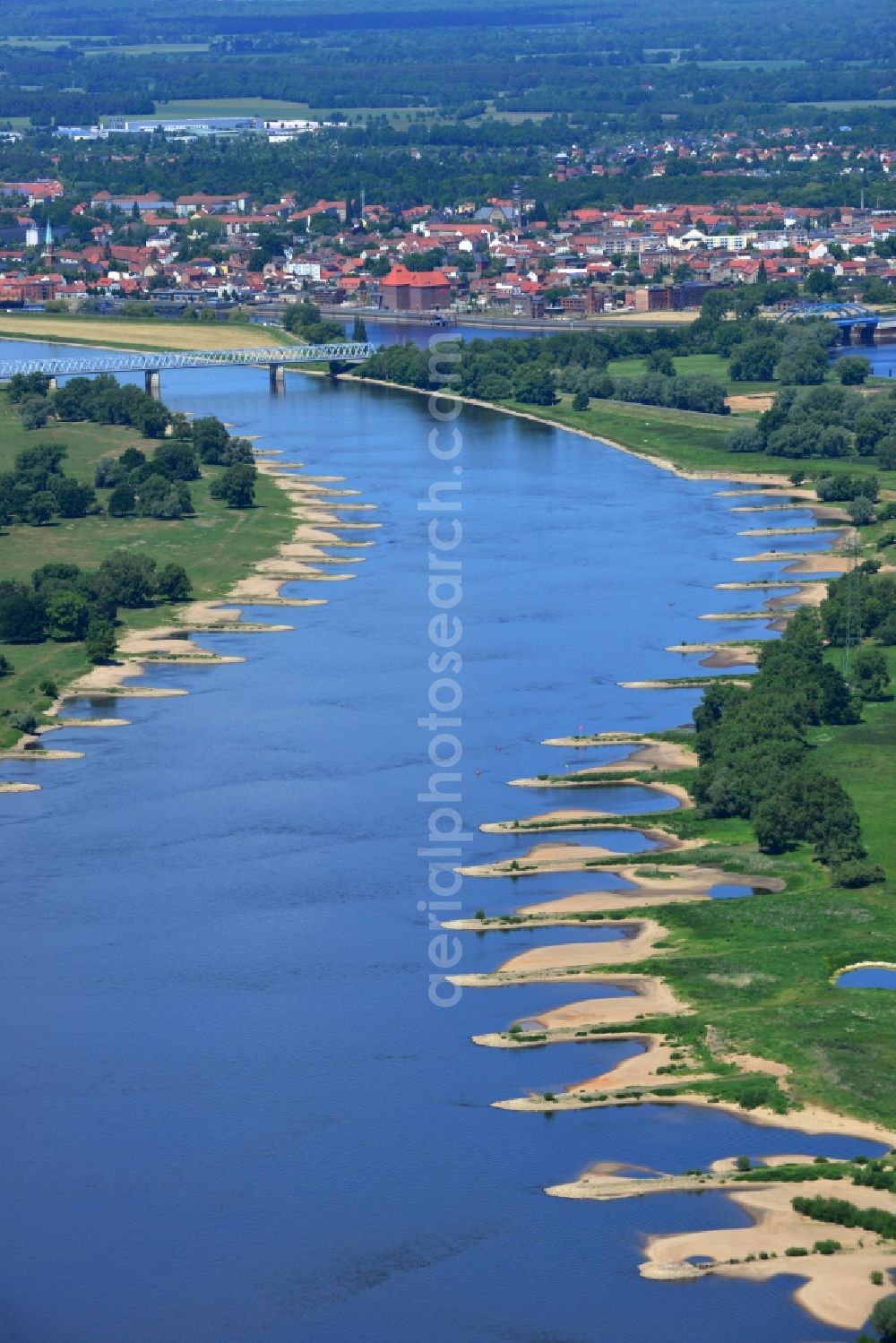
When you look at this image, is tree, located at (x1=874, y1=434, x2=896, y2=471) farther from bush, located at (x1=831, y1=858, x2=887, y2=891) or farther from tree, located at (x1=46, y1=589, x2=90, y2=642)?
bush, located at (x1=831, y1=858, x2=887, y2=891)

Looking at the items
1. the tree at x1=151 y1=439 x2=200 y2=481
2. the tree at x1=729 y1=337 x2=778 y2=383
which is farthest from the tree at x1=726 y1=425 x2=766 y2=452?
the tree at x1=151 y1=439 x2=200 y2=481

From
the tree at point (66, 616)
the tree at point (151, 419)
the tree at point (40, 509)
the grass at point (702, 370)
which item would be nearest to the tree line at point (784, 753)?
the tree at point (66, 616)

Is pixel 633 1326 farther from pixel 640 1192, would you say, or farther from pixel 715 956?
pixel 715 956

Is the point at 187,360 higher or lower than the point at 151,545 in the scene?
higher

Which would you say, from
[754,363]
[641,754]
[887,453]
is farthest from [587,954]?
[754,363]

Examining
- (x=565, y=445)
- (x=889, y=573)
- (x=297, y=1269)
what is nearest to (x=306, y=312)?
(x=565, y=445)

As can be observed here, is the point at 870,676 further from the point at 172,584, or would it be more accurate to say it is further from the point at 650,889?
the point at 172,584
